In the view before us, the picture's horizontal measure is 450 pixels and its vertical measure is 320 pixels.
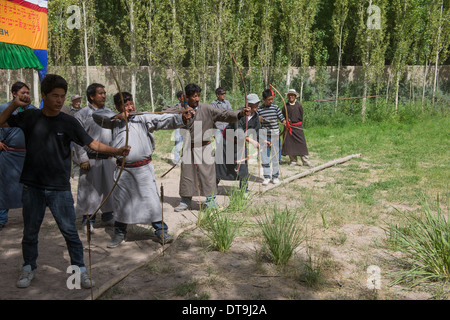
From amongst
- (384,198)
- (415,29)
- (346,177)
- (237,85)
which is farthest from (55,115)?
(415,29)

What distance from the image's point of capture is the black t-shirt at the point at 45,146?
3523 millimetres

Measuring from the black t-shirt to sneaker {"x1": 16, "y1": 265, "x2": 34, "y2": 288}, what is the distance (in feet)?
2.53

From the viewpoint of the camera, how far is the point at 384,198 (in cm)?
675

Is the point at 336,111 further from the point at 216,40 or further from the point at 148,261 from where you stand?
the point at 148,261

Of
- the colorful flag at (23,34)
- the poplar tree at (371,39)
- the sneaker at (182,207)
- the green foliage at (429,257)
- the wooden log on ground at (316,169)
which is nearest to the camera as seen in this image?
the green foliage at (429,257)

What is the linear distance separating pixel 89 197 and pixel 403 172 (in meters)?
6.14

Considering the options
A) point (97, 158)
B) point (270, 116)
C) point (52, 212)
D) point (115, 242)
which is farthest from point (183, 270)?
point (270, 116)

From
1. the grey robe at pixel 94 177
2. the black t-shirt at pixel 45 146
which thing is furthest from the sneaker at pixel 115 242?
the black t-shirt at pixel 45 146

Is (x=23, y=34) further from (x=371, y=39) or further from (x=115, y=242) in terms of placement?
(x=371, y=39)

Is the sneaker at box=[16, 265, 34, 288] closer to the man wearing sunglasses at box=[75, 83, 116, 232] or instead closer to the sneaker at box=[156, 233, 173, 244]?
the sneaker at box=[156, 233, 173, 244]

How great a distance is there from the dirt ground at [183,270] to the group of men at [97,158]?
7.5 inches

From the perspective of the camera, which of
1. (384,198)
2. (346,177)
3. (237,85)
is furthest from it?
(237,85)

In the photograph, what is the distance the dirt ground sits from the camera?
11.8ft

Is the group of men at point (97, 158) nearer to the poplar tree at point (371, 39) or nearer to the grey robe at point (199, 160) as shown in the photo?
the grey robe at point (199, 160)
